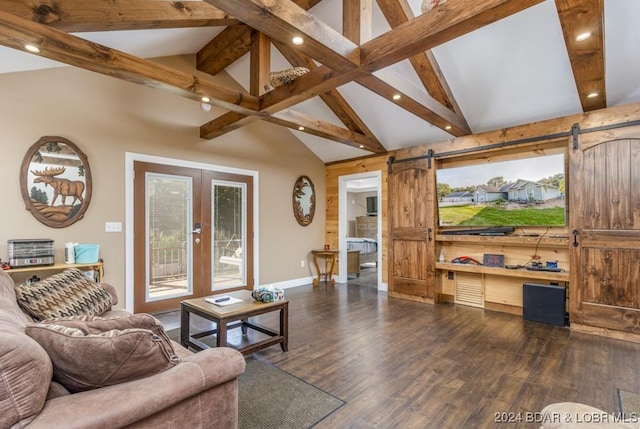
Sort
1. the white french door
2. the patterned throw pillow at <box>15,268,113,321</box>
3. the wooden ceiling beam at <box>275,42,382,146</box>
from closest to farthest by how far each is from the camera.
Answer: the patterned throw pillow at <box>15,268,113,321</box>
the white french door
the wooden ceiling beam at <box>275,42,382,146</box>

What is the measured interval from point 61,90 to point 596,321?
6.70 m

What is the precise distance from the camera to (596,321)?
3559 millimetres

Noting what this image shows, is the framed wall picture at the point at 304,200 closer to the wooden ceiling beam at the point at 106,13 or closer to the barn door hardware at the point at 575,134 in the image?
the wooden ceiling beam at the point at 106,13

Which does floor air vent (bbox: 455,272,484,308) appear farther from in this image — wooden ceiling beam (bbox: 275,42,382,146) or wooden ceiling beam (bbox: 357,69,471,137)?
wooden ceiling beam (bbox: 275,42,382,146)

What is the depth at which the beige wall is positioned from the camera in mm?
Result: 3354

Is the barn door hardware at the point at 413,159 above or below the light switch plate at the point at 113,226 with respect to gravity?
above

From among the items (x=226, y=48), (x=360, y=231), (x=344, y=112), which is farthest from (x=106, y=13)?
(x=360, y=231)

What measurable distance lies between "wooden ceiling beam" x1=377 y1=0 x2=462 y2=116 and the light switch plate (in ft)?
13.5

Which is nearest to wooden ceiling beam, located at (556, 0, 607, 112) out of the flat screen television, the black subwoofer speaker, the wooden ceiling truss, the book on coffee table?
the wooden ceiling truss

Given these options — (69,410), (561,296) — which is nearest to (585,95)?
(561,296)

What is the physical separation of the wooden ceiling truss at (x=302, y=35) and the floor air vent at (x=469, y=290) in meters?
2.36

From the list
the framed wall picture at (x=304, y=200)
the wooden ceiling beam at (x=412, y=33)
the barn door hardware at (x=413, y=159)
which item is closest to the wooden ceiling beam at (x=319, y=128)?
the barn door hardware at (x=413, y=159)

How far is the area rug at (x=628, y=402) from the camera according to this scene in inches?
83.4

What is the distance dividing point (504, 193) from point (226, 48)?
443 centimetres
